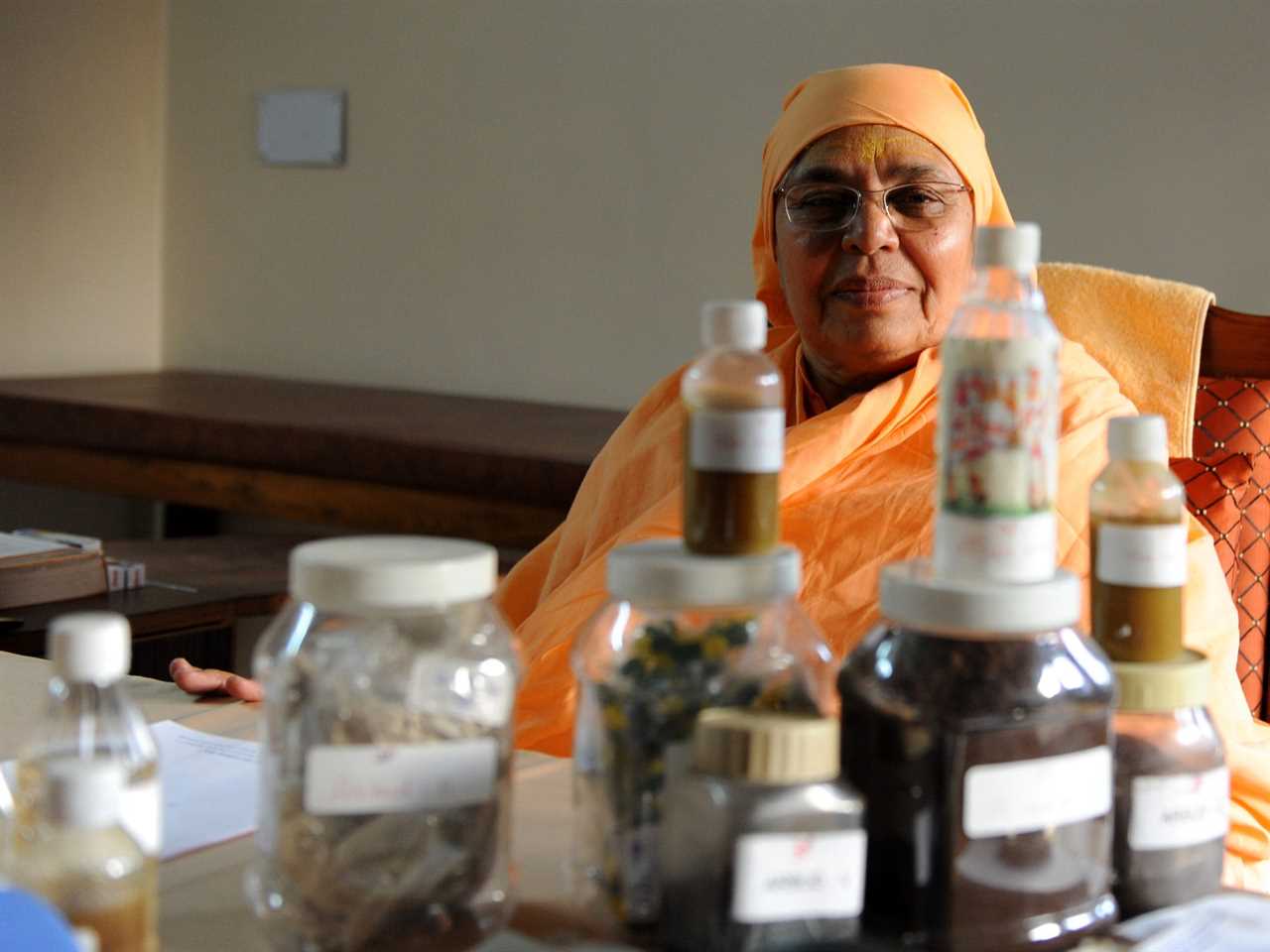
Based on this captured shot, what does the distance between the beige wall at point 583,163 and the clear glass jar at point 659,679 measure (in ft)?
6.15

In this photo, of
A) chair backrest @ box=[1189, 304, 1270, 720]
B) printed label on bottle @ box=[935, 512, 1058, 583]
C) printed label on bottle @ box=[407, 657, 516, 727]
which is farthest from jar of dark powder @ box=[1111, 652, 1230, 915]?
chair backrest @ box=[1189, 304, 1270, 720]

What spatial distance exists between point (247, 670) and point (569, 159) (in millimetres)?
1285

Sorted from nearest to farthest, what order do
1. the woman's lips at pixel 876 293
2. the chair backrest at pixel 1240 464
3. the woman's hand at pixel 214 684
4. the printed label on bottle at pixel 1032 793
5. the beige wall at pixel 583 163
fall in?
the printed label on bottle at pixel 1032 793 → the woman's hand at pixel 214 684 → the woman's lips at pixel 876 293 → the chair backrest at pixel 1240 464 → the beige wall at pixel 583 163

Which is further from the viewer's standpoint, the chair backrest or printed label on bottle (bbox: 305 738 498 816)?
the chair backrest

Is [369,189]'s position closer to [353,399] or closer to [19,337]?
[353,399]

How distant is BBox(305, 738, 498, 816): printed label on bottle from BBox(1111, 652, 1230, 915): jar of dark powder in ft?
1.20

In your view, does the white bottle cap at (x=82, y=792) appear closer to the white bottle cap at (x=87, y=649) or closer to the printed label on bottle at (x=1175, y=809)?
the white bottle cap at (x=87, y=649)

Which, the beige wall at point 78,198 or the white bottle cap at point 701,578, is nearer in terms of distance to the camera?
the white bottle cap at point 701,578

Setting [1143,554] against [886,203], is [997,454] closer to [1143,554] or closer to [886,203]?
[1143,554]

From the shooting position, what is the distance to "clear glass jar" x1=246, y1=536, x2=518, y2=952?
0.78 m

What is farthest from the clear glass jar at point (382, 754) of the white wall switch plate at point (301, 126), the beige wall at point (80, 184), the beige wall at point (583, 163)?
the beige wall at point (80, 184)

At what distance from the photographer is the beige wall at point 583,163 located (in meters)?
2.51

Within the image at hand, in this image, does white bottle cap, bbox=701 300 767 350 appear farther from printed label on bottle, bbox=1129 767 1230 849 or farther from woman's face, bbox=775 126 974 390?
woman's face, bbox=775 126 974 390

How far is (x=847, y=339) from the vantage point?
1614 millimetres
